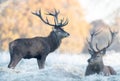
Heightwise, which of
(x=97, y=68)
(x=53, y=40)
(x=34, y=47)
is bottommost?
(x=97, y=68)

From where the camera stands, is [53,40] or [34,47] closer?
[34,47]

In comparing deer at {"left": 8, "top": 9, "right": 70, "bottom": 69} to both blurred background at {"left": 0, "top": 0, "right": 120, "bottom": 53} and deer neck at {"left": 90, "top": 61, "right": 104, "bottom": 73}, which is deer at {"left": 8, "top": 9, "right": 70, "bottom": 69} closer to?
deer neck at {"left": 90, "top": 61, "right": 104, "bottom": 73}

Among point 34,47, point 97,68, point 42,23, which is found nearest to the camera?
point 97,68

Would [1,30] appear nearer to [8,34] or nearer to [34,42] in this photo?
[8,34]

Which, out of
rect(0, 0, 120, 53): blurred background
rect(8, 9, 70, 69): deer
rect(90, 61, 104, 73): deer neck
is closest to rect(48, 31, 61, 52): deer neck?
rect(8, 9, 70, 69): deer

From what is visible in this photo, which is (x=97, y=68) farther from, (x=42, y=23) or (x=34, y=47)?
(x=42, y=23)

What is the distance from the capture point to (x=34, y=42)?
59.9 feet

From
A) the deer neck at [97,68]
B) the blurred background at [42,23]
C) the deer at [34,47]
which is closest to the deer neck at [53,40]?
the deer at [34,47]

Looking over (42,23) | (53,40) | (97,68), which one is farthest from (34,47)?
(42,23)

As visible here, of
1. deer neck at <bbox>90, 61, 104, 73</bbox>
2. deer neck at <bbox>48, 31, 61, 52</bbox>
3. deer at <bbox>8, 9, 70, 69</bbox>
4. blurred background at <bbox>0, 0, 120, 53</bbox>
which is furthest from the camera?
blurred background at <bbox>0, 0, 120, 53</bbox>

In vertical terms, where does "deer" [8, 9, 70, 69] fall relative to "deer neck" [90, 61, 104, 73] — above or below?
above

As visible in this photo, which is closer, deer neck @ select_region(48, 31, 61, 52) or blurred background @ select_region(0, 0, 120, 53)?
deer neck @ select_region(48, 31, 61, 52)

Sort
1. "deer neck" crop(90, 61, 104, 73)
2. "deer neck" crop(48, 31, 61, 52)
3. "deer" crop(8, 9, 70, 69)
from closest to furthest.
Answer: "deer neck" crop(90, 61, 104, 73)
"deer" crop(8, 9, 70, 69)
"deer neck" crop(48, 31, 61, 52)

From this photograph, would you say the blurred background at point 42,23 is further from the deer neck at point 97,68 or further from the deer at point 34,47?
the deer neck at point 97,68
